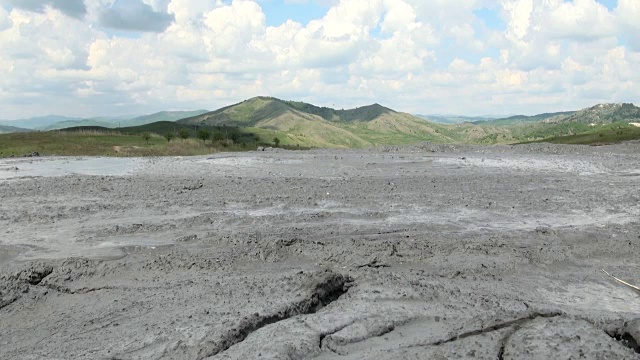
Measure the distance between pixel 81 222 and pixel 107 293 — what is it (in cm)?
622

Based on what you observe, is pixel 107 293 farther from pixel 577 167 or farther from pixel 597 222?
pixel 577 167

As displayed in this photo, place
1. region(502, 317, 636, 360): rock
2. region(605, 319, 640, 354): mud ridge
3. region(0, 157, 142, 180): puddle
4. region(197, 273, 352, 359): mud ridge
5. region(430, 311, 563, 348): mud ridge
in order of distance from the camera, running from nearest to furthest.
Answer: region(502, 317, 636, 360): rock, region(605, 319, 640, 354): mud ridge, region(430, 311, 563, 348): mud ridge, region(197, 273, 352, 359): mud ridge, region(0, 157, 142, 180): puddle

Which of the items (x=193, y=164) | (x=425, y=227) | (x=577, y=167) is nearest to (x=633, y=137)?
(x=577, y=167)

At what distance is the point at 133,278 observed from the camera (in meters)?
9.48

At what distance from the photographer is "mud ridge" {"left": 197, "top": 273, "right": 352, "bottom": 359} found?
624 centimetres

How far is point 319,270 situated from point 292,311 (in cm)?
158

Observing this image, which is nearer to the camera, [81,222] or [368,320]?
[368,320]

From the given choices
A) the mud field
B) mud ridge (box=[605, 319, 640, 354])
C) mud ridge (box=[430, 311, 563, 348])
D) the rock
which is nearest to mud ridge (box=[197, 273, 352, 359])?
the mud field

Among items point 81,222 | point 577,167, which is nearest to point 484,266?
point 81,222

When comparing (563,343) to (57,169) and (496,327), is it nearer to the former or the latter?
(496,327)

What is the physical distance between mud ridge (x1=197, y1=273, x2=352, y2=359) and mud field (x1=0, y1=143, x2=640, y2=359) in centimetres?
3

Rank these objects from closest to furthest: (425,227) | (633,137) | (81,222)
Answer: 1. (425,227)
2. (81,222)
3. (633,137)

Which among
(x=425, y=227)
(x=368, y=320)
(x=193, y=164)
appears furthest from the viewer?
(x=193, y=164)

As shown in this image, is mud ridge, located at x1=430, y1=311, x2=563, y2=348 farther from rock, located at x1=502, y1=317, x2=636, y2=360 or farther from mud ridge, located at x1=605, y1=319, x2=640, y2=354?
mud ridge, located at x1=605, y1=319, x2=640, y2=354
